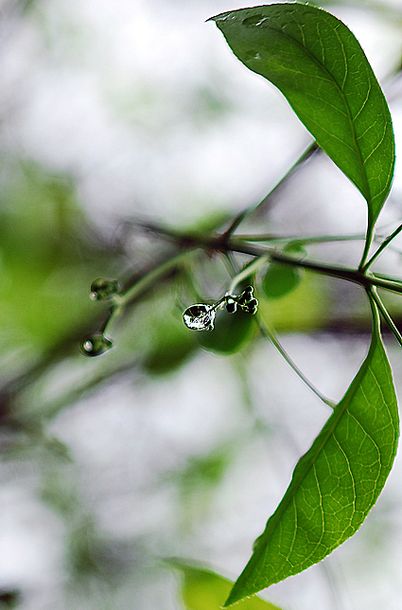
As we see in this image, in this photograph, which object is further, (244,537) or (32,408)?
(244,537)

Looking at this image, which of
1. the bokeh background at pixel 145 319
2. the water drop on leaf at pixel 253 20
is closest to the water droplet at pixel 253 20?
the water drop on leaf at pixel 253 20

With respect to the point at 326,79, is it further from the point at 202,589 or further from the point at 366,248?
the point at 202,589

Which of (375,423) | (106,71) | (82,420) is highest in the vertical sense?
(106,71)

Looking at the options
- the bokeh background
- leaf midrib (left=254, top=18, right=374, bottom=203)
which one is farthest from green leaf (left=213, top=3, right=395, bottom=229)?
the bokeh background

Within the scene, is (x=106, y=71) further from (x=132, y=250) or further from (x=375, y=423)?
(x=375, y=423)

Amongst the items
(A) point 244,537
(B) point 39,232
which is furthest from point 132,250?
(A) point 244,537

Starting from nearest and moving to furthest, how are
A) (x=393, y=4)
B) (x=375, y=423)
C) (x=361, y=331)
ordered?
(x=375, y=423)
(x=393, y=4)
(x=361, y=331)
